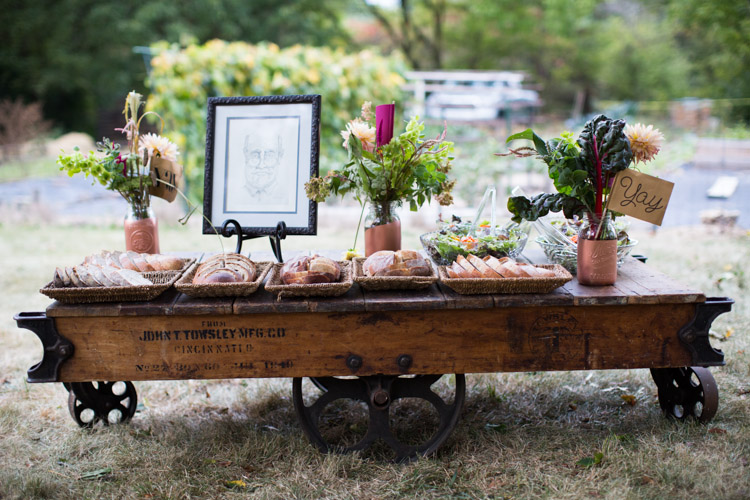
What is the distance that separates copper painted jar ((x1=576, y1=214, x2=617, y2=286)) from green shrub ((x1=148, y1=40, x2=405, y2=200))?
4.33 metres

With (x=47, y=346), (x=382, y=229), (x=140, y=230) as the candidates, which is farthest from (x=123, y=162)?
(x=382, y=229)

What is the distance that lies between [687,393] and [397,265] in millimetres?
1294

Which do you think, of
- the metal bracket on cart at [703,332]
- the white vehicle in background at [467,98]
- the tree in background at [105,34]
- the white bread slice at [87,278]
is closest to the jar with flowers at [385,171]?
the white bread slice at [87,278]

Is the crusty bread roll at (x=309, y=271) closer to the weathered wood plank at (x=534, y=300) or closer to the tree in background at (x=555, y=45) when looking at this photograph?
the weathered wood plank at (x=534, y=300)

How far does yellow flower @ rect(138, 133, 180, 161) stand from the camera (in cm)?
244

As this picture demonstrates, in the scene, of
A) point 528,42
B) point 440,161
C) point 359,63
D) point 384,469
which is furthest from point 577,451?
point 528,42

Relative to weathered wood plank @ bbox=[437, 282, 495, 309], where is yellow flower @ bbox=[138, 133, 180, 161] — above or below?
above

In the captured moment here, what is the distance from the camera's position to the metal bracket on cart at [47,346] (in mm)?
1987

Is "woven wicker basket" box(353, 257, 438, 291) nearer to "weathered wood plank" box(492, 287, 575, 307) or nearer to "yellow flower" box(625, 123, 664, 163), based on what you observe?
"weathered wood plank" box(492, 287, 575, 307)

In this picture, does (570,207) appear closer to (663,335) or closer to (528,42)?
(663,335)

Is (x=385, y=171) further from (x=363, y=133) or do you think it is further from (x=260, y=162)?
(x=260, y=162)

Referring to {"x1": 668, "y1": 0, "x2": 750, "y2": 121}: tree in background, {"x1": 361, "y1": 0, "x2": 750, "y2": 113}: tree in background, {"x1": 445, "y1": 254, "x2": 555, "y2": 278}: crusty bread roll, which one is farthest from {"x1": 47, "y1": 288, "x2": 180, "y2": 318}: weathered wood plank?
{"x1": 361, "y1": 0, "x2": 750, "y2": 113}: tree in background

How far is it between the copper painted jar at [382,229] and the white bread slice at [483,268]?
390mm

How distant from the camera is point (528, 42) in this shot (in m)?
16.5
